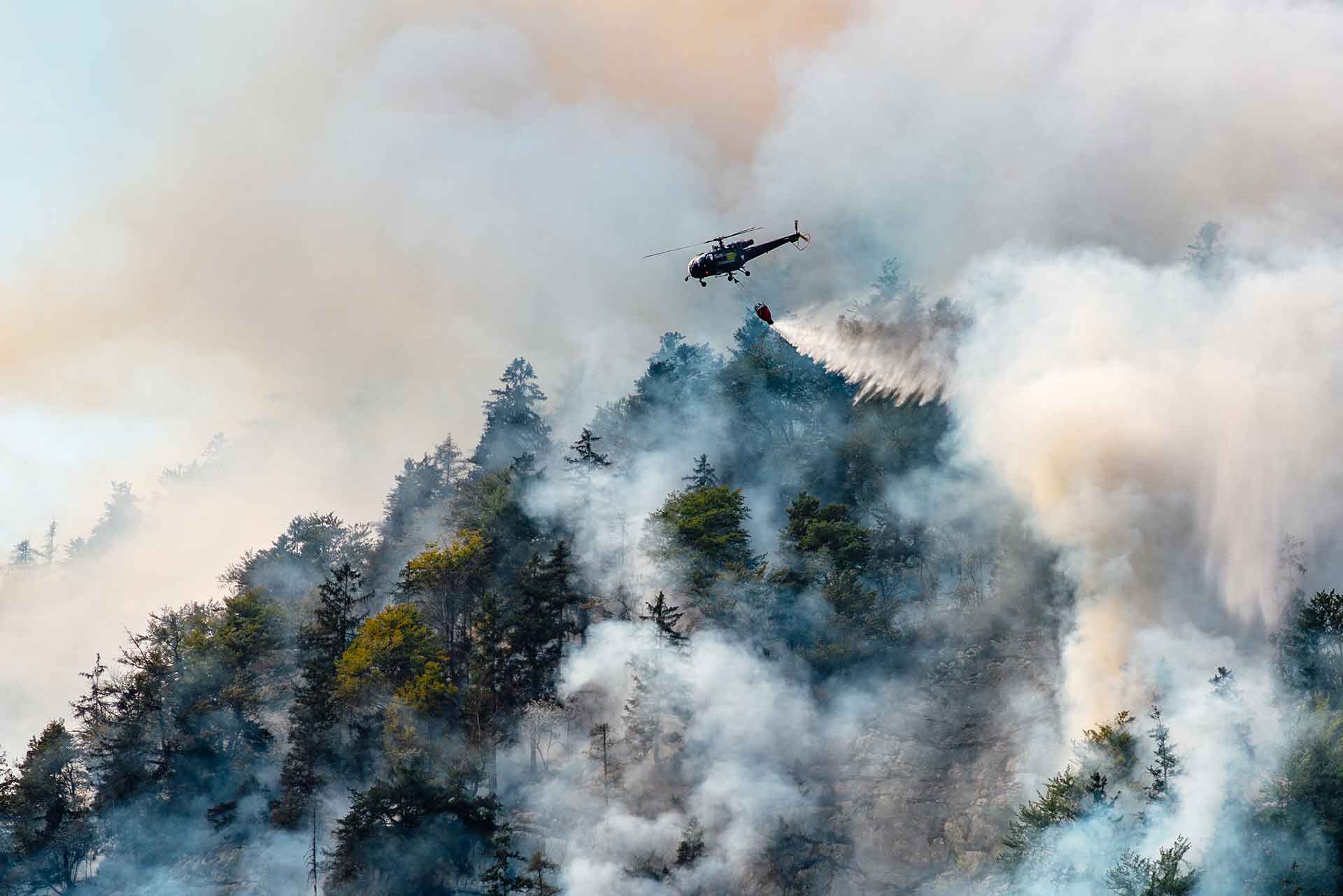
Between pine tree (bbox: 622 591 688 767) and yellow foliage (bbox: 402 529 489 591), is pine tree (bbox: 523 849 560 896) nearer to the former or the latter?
pine tree (bbox: 622 591 688 767)

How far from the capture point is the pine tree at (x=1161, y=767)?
2371 inches

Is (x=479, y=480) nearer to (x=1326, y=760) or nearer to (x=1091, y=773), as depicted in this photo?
(x=1091, y=773)

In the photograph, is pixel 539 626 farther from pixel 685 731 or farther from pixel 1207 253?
pixel 1207 253

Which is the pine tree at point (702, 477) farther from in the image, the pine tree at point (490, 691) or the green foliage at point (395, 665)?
the green foliage at point (395, 665)

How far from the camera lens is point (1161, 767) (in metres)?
61.9

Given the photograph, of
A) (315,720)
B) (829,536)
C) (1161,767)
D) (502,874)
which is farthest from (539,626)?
(1161,767)

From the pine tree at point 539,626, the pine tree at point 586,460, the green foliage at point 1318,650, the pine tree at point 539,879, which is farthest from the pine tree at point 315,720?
the green foliage at point 1318,650

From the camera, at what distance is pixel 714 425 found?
106m

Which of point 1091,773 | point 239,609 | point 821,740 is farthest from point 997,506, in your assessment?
point 239,609

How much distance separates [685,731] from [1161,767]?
2528 centimetres

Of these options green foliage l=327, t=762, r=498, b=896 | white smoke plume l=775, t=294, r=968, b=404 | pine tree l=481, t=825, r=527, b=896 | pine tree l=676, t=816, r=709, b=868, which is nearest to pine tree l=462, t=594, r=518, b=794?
green foliage l=327, t=762, r=498, b=896

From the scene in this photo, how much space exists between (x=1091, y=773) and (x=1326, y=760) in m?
9.71

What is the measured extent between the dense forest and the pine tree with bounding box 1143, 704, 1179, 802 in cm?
21

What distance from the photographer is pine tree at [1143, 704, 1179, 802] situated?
198 ft
